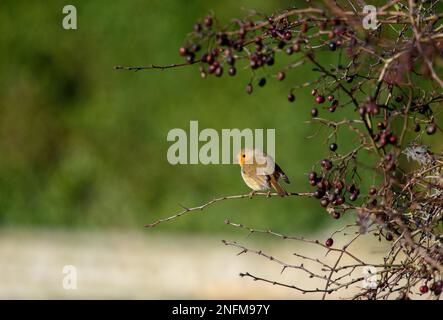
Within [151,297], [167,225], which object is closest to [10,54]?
[167,225]

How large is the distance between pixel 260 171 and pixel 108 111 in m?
3.49

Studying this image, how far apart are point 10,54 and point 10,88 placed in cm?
32

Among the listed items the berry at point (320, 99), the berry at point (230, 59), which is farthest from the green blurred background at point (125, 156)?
the berry at point (230, 59)

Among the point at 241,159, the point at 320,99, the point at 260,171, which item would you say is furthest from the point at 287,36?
the point at 241,159

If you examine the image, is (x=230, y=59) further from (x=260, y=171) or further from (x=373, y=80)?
(x=260, y=171)

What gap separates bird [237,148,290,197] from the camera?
444 centimetres

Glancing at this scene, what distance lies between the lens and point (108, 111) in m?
7.76

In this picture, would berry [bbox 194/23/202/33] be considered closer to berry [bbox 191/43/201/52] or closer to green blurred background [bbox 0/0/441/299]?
berry [bbox 191/43/201/52]

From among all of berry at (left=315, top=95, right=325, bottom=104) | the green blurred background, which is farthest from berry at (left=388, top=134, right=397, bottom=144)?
the green blurred background

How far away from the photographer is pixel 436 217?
108 inches

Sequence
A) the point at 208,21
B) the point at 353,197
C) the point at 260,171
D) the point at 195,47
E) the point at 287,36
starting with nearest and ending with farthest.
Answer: the point at 208,21, the point at 195,47, the point at 287,36, the point at 353,197, the point at 260,171

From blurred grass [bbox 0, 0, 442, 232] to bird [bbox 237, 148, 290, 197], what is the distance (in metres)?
2.66

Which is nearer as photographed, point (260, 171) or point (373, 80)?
point (373, 80)

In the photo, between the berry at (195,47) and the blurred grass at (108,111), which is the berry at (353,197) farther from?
the blurred grass at (108,111)
